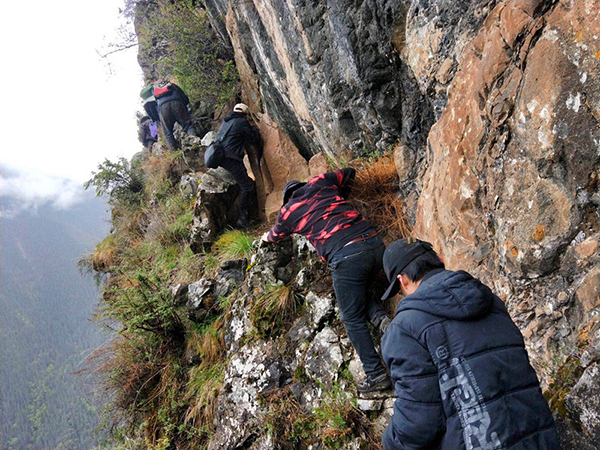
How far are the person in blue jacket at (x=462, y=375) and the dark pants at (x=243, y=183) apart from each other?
5.42 metres

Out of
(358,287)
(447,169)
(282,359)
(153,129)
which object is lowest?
(282,359)

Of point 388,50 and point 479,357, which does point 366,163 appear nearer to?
point 388,50

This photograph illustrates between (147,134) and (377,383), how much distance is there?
42.4 feet

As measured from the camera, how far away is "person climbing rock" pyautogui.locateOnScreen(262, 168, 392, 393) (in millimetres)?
2930

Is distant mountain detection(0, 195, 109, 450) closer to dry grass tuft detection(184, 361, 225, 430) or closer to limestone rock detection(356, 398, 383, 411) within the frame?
dry grass tuft detection(184, 361, 225, 430)

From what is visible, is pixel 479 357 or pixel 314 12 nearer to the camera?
pixel 479 357

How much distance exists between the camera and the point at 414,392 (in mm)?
1460

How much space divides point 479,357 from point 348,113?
3488mm

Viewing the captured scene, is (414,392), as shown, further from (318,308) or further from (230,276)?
(230,276)

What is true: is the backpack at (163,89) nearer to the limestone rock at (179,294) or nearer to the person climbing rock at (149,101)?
the person climbing rock at (149,101)

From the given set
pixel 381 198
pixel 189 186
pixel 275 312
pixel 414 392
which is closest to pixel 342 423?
pixel 275 312

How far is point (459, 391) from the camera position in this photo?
4.45ft

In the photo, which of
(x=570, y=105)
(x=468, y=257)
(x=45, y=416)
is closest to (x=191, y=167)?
(x=468, y=257)

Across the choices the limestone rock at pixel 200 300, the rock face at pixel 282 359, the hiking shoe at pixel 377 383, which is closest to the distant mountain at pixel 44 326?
the limestone rock at pixel 200 300
